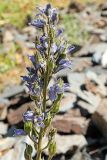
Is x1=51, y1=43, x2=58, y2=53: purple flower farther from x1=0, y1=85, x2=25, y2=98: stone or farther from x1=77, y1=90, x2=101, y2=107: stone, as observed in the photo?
x1=0, y1=85, x2=25, y2=98: stone

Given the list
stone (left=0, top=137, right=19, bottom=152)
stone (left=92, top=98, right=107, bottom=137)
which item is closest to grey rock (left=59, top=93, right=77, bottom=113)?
stone (left=92, top=98, right=107, bottom=137)

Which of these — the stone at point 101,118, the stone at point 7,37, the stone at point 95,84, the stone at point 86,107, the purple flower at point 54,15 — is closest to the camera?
the purple flower at point 54,15

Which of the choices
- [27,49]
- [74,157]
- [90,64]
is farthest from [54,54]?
[27,49]

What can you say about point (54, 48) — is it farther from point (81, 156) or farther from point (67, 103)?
point (67, 103)

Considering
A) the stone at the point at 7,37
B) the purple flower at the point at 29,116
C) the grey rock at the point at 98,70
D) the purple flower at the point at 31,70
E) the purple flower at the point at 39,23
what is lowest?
the stone at the point at 7,37

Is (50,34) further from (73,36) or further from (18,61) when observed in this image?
(73,36)

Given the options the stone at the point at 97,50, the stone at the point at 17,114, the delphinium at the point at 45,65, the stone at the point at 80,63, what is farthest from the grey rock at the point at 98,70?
the delphinium at the point at 45,65

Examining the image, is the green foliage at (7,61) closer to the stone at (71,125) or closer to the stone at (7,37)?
the stone at (7,37)
